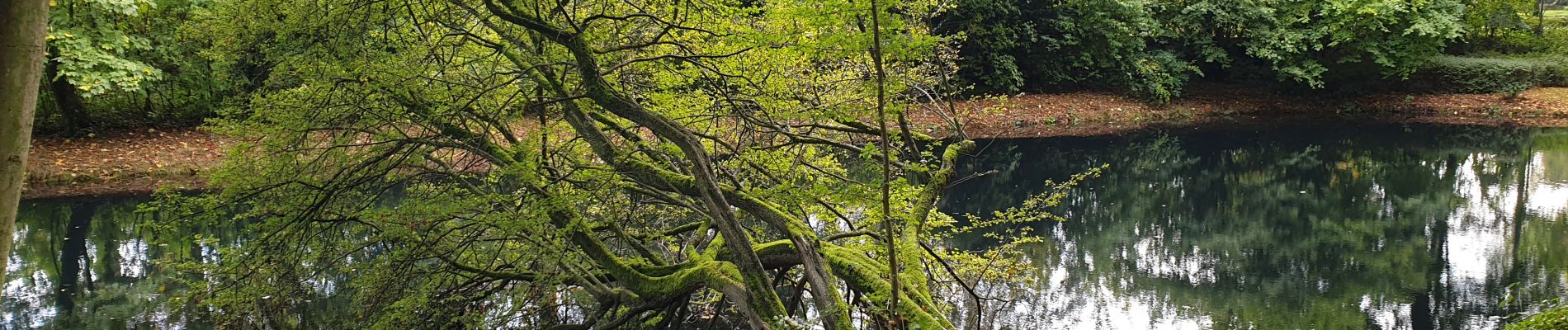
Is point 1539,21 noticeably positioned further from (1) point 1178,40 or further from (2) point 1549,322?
(2) point 1549,322

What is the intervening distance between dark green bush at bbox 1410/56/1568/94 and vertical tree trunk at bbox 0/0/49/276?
28027 millimetres

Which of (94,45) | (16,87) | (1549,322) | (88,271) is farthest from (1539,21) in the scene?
(16,87)

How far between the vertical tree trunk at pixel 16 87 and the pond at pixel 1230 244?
4.08m

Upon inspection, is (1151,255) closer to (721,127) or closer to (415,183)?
(721,127)

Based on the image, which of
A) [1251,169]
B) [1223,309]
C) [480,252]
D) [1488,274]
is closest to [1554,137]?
[1251,169]

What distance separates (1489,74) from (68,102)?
2973 cm

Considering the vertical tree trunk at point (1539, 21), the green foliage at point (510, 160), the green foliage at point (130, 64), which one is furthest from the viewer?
the vertical tree trunk at point (1539, 21)

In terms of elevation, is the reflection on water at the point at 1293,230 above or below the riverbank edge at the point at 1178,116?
below

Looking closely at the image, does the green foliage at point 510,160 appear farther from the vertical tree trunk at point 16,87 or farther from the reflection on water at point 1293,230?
the vertical tree trunk at point 16,87

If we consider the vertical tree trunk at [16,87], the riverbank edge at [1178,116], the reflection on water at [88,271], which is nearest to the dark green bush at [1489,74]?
the riverbank edge at [1178,116]

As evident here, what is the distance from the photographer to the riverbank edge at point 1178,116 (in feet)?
56.0

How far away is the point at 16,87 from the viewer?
242 cm

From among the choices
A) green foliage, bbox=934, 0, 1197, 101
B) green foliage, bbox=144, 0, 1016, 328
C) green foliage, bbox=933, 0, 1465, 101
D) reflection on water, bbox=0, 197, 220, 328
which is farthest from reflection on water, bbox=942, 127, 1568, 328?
reflection on water, bbox=0, 197, 220, 328

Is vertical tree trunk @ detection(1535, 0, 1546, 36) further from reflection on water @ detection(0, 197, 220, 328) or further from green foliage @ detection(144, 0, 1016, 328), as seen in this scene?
reflection on water @ detection(0, 197, 220, 328)
